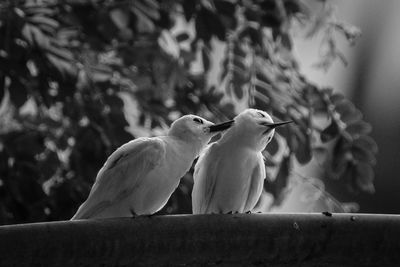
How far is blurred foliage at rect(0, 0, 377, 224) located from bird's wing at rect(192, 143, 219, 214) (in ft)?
3.19

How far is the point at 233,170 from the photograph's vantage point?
5547mm

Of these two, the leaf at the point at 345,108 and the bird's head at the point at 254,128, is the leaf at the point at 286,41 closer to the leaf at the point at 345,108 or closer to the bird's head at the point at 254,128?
the leaf at the point at 345,108

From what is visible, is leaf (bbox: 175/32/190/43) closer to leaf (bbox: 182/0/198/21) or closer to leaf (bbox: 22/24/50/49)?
leaf (bbox: 182/0/198/21)

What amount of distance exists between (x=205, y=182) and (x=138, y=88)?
6.94ft

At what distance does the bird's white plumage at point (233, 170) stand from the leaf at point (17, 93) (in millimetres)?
1342

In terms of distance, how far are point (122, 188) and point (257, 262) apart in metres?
1.42

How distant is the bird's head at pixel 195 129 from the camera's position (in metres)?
5.60

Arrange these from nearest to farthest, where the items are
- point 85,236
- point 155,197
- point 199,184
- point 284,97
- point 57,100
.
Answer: point 85,236
point 155,197
point 199,184
point 57,100
point 284,97

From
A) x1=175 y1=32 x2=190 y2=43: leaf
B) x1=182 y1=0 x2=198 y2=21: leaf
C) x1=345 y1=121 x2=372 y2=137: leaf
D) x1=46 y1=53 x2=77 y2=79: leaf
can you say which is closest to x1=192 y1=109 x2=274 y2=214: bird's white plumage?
x1=345 y1=121 x2=372 y2=137: leaf

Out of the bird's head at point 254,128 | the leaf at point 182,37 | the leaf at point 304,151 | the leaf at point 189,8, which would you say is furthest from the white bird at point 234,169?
the leaf at point 182,37

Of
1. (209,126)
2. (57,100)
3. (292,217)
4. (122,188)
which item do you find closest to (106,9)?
(57,100)

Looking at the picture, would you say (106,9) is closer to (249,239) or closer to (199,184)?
(199,184)

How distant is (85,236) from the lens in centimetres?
379

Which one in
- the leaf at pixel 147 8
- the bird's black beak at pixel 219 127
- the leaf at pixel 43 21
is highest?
the leaf at pixel 147 8
